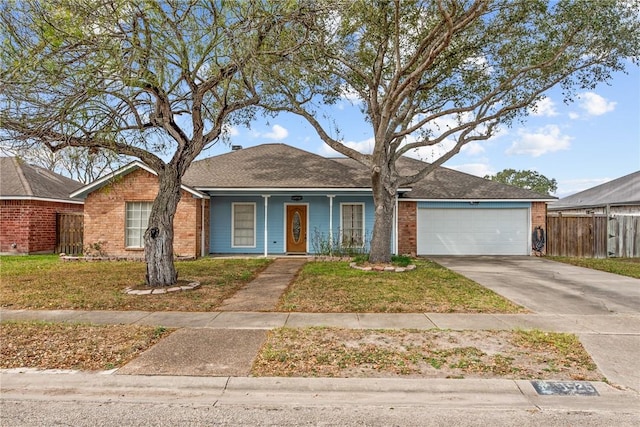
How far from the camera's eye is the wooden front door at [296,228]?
53.4ft

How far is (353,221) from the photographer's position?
53.7ft

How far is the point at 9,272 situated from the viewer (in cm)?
1127

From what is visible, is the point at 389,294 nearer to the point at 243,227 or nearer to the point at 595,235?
the point at 243,227

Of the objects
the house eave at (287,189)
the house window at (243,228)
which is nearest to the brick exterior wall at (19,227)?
the house eave at (287,189)

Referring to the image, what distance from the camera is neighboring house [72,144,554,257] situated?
14914mm

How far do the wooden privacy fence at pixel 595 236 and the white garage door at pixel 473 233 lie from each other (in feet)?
4.86

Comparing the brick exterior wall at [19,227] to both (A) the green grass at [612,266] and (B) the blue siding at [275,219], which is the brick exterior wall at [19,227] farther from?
(A) the green grass at [612,266]

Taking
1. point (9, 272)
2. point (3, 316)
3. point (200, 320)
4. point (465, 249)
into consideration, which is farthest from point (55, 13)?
point (465, 249)

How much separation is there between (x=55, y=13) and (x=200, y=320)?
575 cm

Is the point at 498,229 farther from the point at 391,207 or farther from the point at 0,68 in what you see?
the point at 0,68

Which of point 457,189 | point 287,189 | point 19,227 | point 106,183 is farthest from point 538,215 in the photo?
point 19,227


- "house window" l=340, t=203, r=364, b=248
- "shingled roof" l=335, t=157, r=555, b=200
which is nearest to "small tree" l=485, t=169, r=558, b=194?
"shingled roof" l=335, t=157, r=555, b=200

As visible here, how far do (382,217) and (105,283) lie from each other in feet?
26.7

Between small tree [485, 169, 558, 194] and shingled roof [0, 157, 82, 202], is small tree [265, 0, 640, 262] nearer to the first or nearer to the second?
shingled roof [0, 157, 82, 202]
